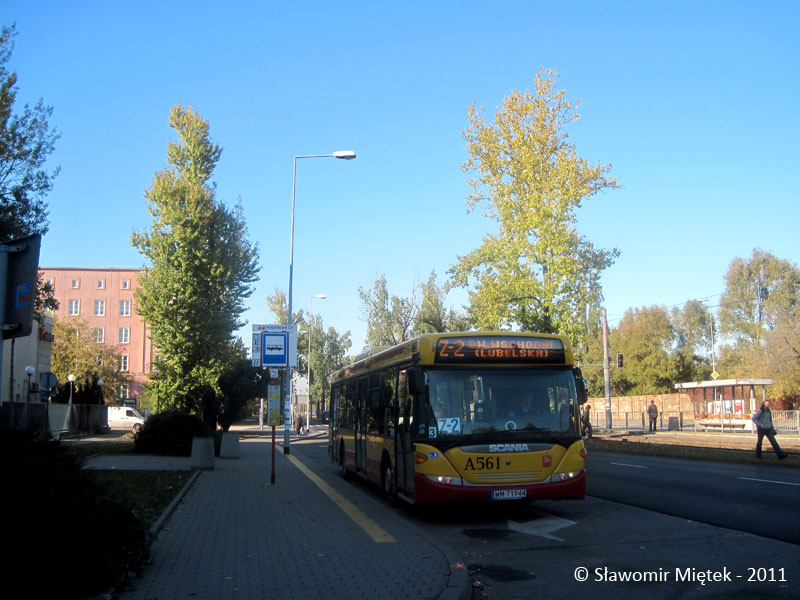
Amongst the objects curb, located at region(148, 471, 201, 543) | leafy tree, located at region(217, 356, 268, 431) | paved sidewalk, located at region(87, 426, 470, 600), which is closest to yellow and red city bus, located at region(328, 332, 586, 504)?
paved sidewalk, located at region(87, 426, 470, 600)

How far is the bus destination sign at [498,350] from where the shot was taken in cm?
1108

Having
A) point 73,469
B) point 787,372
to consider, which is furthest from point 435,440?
point 787,372

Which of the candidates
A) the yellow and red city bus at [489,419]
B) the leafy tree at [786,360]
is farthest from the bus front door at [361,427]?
the leafy tree at [786,360]

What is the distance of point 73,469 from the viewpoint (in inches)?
234

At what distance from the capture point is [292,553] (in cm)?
823

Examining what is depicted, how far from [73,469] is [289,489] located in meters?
9.84

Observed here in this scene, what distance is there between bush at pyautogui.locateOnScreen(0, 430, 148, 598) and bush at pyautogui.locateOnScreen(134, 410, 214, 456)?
2007cm

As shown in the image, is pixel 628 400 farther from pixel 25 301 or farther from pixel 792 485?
pixel 25 301

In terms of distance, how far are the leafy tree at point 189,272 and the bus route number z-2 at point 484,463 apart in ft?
71.8

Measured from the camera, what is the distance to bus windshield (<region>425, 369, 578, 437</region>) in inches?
424

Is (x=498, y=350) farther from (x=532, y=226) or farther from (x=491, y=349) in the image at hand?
(x=532, y=226)

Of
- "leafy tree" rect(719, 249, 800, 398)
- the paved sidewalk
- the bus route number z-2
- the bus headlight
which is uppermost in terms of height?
"leafy tree" rect(719, 249, 800, 398)

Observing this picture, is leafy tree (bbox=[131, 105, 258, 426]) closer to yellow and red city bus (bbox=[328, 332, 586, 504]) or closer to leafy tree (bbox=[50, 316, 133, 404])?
yellow and red city bus (bbox=[328, 332, 586, 504])

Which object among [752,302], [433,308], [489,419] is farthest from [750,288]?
[489,419]
